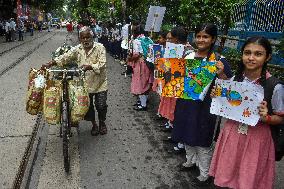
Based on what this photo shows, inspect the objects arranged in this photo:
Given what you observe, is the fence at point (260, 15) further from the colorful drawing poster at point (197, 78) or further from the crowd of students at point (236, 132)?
the colorful drawing poster at point (197, 78)

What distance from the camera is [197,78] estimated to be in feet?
11.9

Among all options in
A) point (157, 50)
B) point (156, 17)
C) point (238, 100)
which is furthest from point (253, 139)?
point (156, 17)

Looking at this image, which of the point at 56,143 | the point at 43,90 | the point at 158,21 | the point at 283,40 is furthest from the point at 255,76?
the point at 158,21

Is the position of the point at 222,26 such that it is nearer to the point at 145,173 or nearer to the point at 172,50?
the point at 172,50

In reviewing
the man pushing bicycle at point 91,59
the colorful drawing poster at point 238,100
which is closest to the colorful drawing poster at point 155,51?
the man pushing bicycle at point 91,59

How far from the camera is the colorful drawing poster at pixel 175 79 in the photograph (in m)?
3.67

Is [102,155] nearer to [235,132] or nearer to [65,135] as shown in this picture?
[65,135]

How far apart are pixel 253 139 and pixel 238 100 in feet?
1.25

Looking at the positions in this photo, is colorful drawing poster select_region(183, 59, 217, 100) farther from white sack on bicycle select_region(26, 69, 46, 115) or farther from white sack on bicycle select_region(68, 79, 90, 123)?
white sack on bicycle select_region(26, 69, 46, 115)

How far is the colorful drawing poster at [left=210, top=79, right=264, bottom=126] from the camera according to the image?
2.98 meters

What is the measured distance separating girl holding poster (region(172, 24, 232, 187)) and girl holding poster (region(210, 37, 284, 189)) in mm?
549

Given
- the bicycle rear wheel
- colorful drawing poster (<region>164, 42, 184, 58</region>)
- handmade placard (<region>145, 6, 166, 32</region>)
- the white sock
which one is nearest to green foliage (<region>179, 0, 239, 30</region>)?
handmade placard (<region>145, 6, 166, 32</region>)

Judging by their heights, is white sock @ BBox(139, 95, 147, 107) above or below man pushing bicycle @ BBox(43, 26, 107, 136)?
below

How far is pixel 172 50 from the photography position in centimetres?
500
